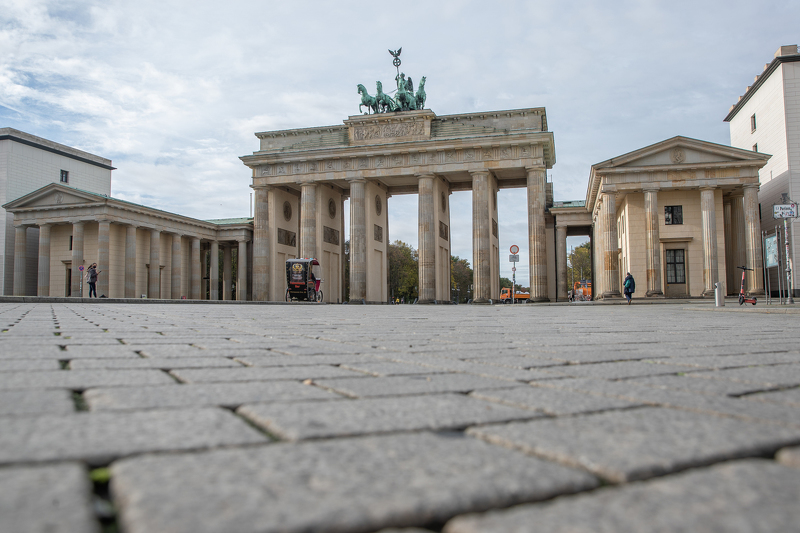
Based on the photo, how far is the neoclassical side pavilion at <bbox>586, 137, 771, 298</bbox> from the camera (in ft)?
102

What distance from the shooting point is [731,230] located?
1361 inches

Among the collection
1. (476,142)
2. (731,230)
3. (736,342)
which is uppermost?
(476,142)

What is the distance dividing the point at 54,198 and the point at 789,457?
5036 cm

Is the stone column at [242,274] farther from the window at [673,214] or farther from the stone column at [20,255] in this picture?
the window at [673,214]

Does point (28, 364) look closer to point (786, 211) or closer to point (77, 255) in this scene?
point (786, 211)

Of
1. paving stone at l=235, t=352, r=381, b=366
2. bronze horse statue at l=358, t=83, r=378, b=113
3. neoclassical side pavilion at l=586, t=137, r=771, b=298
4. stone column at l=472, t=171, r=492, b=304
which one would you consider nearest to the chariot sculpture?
bronze horse statue at l=358, t=83, r=378, b=113

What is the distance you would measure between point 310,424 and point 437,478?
60cm

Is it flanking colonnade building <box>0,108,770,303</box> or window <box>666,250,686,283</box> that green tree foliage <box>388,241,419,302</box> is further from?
window <box>666,250,686,283</box>

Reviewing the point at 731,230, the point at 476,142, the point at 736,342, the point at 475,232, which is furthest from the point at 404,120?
the point at 736,342

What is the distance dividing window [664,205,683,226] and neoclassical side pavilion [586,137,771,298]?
5cm

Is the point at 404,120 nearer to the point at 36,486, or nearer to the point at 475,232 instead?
the point at 475,232

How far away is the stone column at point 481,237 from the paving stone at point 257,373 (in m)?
35.9

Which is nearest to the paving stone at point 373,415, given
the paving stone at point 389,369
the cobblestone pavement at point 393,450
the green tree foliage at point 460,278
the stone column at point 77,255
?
the cobblestone pavement at point 393,450

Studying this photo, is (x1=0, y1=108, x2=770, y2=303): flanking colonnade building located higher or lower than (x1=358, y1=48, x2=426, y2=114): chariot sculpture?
lower
